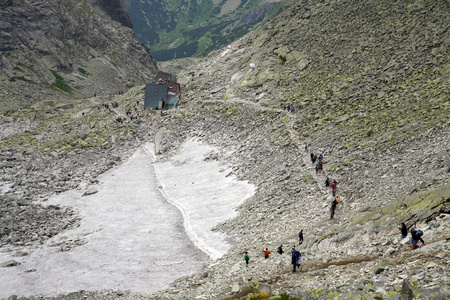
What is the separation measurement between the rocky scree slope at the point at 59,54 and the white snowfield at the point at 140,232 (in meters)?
74.0

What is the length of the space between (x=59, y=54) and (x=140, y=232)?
463 ft

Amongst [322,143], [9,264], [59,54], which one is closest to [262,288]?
[9,264]

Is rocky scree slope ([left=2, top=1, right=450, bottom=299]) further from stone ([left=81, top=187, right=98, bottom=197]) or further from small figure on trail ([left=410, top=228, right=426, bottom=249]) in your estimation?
stone ([left=81, top=187, right=98, bottom=197])

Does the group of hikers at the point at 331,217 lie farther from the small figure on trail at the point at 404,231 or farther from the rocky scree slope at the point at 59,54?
the rocky scree slope at the point at 59,54

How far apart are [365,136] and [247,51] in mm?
55545

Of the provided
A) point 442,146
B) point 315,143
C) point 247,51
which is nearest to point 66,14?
point 247,51

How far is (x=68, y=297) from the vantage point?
1088 inches

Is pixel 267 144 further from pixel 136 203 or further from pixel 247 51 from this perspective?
pixel 247 51

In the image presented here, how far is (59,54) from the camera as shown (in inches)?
6078

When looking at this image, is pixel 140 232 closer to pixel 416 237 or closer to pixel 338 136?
pixel 338 136

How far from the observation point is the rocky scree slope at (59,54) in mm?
127062

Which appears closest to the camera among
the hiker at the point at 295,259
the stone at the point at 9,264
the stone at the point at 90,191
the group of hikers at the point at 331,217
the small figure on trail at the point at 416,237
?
the small figure on trail at the point at 416,237

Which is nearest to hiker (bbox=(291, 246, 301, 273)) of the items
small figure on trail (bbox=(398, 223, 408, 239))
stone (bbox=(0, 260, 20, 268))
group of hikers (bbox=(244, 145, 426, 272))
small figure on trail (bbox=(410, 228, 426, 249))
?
group of hikers (bbox=(244, 145, 426, 272))

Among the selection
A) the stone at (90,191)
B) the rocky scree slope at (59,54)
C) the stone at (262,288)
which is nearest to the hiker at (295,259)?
the stone at (262,288)
